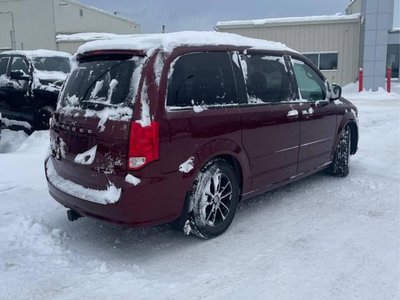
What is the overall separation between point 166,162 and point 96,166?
0.60 m

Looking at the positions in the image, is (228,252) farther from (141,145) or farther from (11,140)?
(11,140)

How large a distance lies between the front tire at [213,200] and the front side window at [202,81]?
624 millimetres

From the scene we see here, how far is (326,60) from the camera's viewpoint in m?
21.5

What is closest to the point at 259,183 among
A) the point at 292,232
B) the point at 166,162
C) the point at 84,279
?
the point at 292,232

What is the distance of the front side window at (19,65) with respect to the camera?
9.43m

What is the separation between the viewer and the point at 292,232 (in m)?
4.30

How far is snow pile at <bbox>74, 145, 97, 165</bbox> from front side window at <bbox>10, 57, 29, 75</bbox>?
6450 millimetres

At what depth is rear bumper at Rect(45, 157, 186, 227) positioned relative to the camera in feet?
11.3

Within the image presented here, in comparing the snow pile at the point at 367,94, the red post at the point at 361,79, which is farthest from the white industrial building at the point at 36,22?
the red post at the point at 361,79

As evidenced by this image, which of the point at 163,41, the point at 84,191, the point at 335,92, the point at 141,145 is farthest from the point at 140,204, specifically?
the point at 335,92

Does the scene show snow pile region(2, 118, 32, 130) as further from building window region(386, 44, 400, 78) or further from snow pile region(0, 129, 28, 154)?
building window region(386, 44, 400, 78)

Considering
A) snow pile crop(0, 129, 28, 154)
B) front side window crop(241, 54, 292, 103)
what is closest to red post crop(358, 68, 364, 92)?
snow pile crop(0, 129, 28, 154)

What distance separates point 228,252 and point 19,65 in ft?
25.2

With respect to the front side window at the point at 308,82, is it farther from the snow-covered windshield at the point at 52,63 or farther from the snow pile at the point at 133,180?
the snow-covered windshield at the point at 52,63
